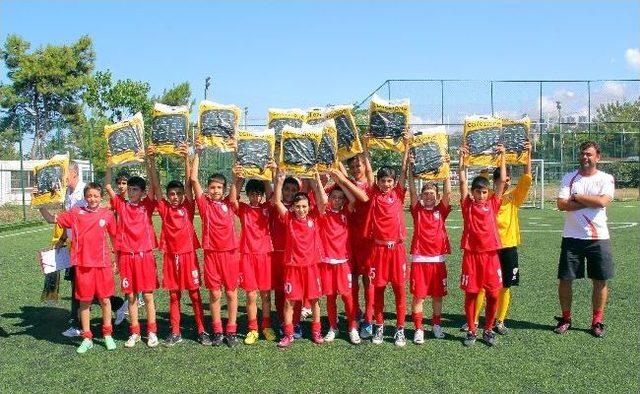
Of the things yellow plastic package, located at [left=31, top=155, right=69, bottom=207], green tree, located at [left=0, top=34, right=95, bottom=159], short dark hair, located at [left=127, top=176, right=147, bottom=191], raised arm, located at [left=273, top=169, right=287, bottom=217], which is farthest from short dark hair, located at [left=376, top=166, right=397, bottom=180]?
green tree, located at [left=0, top=34, right=95, bottom=159]

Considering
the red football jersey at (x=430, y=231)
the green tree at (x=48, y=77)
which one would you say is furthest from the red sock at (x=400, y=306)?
the green tree at (x=48, y=77)

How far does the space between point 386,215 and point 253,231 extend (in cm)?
128

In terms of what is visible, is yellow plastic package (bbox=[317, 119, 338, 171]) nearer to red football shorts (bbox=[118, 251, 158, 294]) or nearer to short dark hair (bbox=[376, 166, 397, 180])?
short dark hair (bbox=[376, 166, 397, 180])

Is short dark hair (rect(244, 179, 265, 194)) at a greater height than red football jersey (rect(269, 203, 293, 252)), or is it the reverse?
short dark hair (rect(244, 179, 265, 194))

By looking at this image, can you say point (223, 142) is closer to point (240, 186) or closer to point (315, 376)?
point (240, 186)

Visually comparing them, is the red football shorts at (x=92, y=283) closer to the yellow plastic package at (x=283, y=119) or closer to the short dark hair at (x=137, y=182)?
the short dark hair at (x=137, y=182)

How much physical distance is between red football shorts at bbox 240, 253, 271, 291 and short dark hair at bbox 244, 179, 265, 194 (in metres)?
0.61

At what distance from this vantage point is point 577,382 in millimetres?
4590

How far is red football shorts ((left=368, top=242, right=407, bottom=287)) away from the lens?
18.4 ft

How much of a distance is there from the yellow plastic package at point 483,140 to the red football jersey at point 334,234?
130 cm

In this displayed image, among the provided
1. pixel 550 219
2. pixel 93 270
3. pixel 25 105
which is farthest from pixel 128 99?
pixel 93 270

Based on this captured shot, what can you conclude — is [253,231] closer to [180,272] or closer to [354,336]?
[180,272]

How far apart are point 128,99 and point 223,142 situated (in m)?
23.8

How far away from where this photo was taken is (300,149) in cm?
522
